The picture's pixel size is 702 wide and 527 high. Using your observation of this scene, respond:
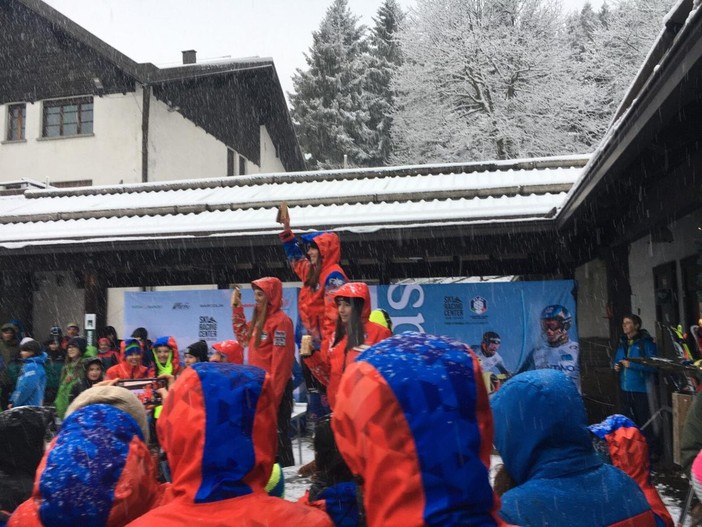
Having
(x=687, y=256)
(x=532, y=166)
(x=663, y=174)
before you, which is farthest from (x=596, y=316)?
(x=663, y=174)

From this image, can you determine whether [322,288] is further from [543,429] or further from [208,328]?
[208,328]

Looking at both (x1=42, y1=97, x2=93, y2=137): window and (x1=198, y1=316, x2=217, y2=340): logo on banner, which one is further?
(x1=42, y1=97, x2=93, y2=137): window

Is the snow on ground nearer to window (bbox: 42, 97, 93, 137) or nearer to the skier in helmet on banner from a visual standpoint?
the skier in helmet on banner

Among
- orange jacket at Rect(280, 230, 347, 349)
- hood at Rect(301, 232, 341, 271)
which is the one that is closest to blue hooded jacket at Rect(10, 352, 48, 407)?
orange jacket at Rect(280, 230, 347, 349)

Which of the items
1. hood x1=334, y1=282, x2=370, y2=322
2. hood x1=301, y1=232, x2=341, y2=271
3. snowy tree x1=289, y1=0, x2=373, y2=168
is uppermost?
snowy tree x1=289, y1=0, x2=373, y2=168

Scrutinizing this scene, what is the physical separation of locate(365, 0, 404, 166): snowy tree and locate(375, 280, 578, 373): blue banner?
25.1 m

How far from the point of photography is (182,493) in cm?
163

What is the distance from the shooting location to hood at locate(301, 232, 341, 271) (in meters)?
4.79

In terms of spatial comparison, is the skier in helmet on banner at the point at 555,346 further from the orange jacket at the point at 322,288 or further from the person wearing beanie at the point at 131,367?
the person wearing beanie at the point at 131,367

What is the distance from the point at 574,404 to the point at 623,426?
1099 mm

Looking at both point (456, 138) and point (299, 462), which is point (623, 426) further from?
point (456, 138)

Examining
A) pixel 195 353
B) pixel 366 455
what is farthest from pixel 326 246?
pixel 366 455

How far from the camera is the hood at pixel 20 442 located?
2.51 metres

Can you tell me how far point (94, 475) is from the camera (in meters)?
1.80
